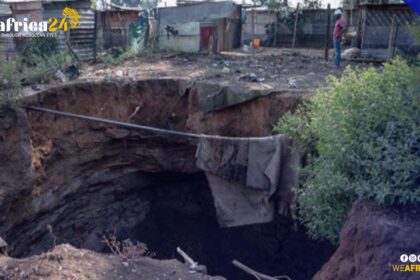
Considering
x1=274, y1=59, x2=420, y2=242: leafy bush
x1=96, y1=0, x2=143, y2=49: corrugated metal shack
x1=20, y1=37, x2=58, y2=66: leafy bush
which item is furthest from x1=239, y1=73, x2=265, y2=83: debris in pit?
x1=96, y1=0, x2=143, y2=49: corrugated metal shack

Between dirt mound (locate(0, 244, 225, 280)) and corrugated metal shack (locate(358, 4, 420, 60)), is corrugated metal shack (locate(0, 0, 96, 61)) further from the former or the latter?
dirt mound (locate(0, 244, 225, 280))

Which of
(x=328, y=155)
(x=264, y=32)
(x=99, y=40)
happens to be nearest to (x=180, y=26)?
(x=99, y=40)

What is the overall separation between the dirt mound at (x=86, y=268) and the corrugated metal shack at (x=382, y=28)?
9306 millimetres

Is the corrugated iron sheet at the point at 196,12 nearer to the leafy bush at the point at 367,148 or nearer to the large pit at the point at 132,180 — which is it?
the large pit at the point at 132,180

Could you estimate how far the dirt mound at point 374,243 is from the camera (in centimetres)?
301

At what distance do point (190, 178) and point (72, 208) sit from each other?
2484 mm

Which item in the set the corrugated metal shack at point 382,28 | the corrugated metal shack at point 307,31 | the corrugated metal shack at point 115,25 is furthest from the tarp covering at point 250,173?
the corrugated metal shack at point 307,31

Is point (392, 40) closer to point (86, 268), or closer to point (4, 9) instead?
point (86, 268)

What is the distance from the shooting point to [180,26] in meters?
14.0

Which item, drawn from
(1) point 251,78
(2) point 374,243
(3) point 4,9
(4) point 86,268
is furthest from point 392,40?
(3) point 4,9

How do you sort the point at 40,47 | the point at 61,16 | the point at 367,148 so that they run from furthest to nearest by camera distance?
1. the point at 61,16
2. the point at 40,47
3. the point at 367,148

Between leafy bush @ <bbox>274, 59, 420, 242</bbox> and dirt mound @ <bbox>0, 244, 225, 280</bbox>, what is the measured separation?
1.21 m

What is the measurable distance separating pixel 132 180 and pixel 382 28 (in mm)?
7363

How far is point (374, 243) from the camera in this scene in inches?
126
